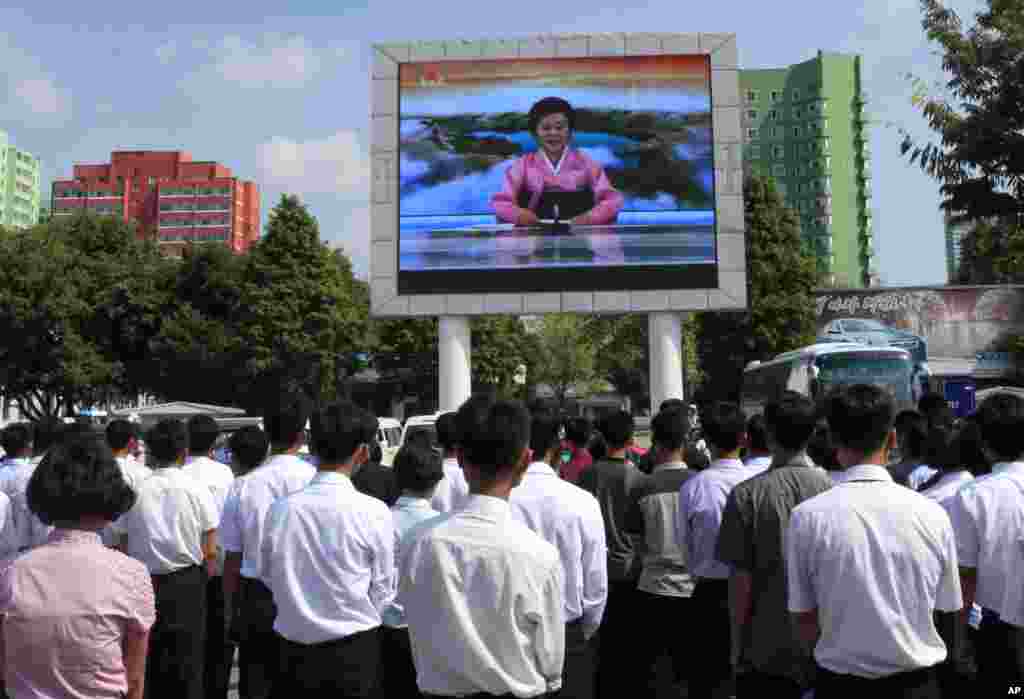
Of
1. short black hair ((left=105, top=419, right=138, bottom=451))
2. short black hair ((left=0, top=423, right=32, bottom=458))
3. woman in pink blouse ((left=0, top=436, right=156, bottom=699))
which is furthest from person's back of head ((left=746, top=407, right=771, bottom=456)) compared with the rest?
short black hair ((left=0, top=423, right=32, bottom=458))

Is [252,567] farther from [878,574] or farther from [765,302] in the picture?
[765,302]

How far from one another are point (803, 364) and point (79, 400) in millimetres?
27613

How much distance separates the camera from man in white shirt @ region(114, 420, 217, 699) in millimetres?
5496

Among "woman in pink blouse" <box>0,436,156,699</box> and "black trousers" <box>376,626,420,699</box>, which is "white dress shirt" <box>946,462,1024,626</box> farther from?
"woman in pink blouse" <box>0,436,156,699</box>

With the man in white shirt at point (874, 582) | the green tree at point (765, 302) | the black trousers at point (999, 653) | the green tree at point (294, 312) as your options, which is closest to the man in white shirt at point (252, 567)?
the man in white shirt at point (874, 582)

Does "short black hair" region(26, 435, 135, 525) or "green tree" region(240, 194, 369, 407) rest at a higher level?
"green tree" region(240, 194, 369, 407)

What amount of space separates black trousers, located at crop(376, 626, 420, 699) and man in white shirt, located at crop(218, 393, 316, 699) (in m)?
0.57

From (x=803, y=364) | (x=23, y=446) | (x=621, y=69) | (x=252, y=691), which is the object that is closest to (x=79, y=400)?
(x=621, y=69)

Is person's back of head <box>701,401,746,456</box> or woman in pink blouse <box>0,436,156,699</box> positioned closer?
woman in pink blouse <box>0,436,156,699</box>

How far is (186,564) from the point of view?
5656mm

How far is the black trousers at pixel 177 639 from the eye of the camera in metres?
5.46

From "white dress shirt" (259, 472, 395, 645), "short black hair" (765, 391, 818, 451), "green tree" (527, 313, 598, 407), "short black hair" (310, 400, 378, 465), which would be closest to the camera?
"white dress shirt" (259, 472, 395, 645)

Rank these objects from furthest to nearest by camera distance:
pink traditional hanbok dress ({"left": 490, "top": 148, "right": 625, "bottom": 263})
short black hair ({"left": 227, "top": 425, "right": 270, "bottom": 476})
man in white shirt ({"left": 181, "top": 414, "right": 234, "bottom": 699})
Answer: pink traditional hanbok dress ({"left": 490, "top": 148, "right": 625, "bottom": 263}) → short black hair ({"left": 227, "top": 425, "right": 270, "bottom": 476}) → man in white shirt ({"left": 181, "top": 414, "right": 234, "bottom": 699})

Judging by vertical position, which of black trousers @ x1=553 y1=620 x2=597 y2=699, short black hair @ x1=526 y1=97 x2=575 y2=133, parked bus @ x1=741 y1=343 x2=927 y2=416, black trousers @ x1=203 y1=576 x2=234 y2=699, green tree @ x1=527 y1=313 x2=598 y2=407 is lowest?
black trousers @ x1=203 y1=576 x2=234 y2=699
